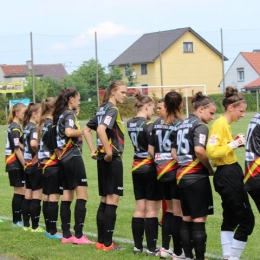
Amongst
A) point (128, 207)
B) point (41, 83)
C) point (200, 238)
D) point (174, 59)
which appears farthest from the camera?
point (174, 59)

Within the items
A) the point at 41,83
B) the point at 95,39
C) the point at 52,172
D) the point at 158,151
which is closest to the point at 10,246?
the point at 52,172

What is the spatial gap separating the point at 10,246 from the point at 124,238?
1556 mm

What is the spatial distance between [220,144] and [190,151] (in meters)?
0.39

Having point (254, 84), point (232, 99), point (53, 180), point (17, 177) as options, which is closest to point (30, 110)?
point (17, 177)

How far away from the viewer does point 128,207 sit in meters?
11.9

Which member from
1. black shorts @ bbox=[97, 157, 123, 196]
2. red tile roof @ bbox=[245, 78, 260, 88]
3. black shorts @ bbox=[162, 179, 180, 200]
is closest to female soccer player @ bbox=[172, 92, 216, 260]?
black shorts @ bbox=[162, 179, 180, 200]

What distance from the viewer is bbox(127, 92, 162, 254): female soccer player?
7645 mm

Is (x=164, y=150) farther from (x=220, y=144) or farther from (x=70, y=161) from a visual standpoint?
(x=70, y=161)

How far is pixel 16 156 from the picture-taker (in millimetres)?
10062

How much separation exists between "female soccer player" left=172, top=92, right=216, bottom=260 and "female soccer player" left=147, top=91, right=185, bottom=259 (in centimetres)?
33

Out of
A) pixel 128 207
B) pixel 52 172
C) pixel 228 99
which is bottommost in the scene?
pixel 128 207

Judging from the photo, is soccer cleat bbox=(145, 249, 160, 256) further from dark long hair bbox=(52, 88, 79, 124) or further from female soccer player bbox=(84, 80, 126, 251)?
dark long hair bbox=(52, 88, 79, 124)

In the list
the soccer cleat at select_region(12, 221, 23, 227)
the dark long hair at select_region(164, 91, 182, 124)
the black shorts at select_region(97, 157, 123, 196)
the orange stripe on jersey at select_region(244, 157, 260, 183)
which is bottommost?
the soccer cleat at select_region(12, 221, 23, 227)

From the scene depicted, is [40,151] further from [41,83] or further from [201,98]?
[41,83]
